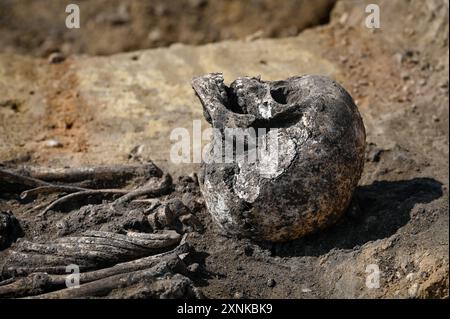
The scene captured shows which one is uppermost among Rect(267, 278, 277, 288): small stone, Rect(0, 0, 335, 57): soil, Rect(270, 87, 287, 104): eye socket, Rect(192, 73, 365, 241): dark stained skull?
Rect(0, 0, 335, 57): soil

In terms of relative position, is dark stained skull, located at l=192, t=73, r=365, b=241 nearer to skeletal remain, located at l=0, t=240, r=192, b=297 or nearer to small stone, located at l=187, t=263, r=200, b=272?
small stone, located at l=187, t=263, r=200, b=272

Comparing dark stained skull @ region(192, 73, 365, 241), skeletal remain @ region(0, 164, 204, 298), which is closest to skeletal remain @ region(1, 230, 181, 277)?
skeletal remain @ region(0, 164, 204, 298)

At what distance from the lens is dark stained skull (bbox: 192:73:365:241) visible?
5.57 metres

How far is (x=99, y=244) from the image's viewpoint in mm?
5590

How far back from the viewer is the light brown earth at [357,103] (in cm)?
580

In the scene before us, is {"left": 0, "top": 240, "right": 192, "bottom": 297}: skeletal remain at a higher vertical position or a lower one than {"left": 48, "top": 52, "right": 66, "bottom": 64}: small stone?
lower

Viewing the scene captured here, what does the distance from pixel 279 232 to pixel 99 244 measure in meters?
1.41

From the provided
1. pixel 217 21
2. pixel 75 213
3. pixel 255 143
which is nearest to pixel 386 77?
pixel 217 21

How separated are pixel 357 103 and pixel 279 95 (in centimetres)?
287

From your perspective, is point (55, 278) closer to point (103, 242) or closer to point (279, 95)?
point (103, 242)

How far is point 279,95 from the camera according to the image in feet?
19.9

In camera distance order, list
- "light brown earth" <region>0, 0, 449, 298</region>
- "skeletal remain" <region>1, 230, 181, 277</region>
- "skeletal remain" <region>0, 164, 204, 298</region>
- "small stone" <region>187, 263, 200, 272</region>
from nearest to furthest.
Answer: "skeletal remain" <region>0, 164, 204, 298</region>, "skeletal remain" <region>1, 230, 181, 277</region>, "small stone" <region>187, 263, 200, 272</region>, "light brown earth" <region>0, 0, 449, 298</region>

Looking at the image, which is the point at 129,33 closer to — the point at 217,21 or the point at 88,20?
the point at 88,20

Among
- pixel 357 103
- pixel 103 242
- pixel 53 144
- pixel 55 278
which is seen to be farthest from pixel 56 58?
pixel 55 278
